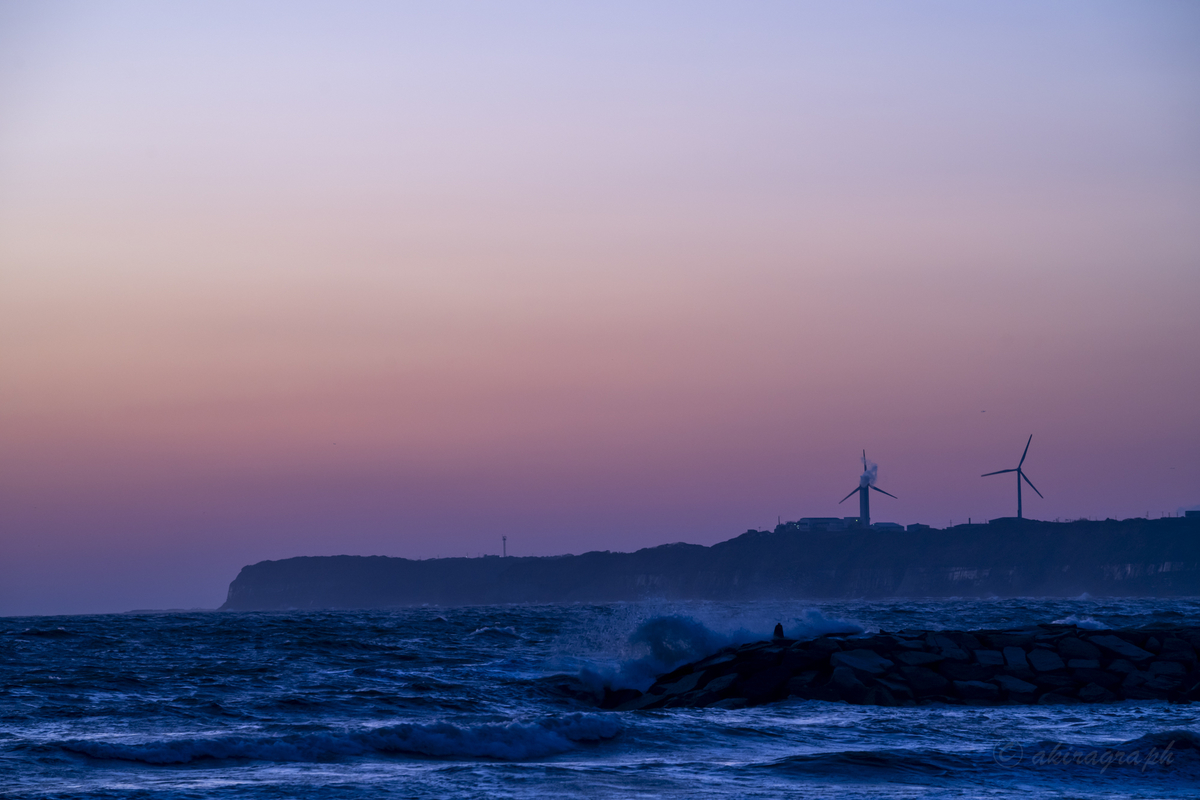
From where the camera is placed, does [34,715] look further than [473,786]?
Yes

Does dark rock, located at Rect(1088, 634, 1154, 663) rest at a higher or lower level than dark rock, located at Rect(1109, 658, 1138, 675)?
higher

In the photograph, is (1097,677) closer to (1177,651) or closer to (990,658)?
(990,658)

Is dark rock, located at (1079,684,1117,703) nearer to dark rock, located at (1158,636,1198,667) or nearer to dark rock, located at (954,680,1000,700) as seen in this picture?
dark rock, located at (954,680,1000,700)

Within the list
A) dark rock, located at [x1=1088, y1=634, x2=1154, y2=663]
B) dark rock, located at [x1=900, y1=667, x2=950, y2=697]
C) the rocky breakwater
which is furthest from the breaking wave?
dark rock, located at [x1=1088, y1=634, x2=1154, y2=663]

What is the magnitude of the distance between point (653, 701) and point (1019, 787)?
11.3 metres

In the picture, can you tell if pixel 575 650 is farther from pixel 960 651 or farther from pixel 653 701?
pixel 960 651

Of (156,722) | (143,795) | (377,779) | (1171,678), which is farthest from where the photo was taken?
(1171,678)

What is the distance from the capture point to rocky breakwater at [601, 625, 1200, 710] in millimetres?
20406

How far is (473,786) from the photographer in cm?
1167

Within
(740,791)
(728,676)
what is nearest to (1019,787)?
(740,791)

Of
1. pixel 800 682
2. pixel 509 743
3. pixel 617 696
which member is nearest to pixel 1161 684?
pixel 800 682

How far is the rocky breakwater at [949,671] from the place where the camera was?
66.9 feet

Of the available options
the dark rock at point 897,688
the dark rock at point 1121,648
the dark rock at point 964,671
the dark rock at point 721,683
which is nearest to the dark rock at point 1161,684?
the dark rock at point 1121,648

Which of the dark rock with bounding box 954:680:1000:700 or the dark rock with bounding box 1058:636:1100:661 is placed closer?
the dark rock with bounding box 954:680:1000:700
